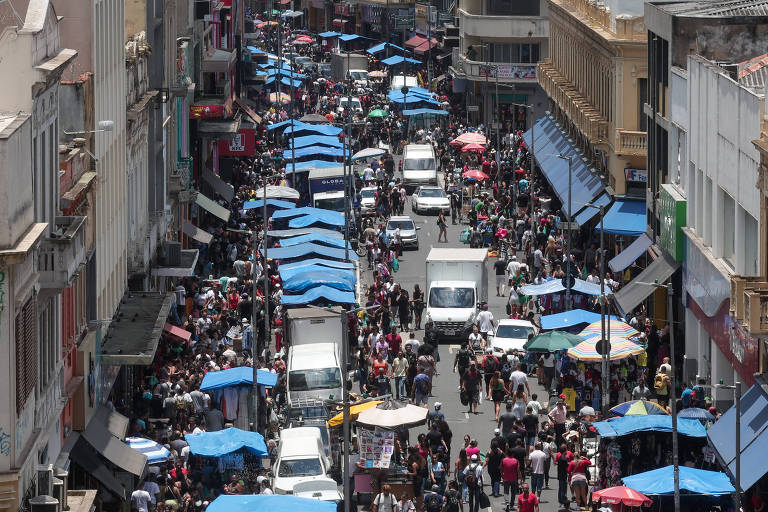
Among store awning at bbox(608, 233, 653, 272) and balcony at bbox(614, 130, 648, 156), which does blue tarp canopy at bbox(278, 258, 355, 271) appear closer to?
store awning at bbox(608, 233, 653, 272)

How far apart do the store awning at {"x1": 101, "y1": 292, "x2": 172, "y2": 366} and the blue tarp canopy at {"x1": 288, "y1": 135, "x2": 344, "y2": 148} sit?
42.8m

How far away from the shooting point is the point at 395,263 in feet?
226

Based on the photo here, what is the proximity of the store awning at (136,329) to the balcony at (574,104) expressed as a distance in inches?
1035

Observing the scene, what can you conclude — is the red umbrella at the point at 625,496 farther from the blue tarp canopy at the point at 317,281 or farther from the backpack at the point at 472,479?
the blue tarp canopy at the point at 317,281

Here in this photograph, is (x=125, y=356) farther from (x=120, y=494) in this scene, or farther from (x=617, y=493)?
(x=617, y=493)

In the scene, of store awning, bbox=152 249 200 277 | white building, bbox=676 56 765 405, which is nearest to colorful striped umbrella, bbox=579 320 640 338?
white building, bbox=676 56 765 405

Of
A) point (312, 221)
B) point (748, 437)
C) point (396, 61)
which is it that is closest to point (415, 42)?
point (396, 61)

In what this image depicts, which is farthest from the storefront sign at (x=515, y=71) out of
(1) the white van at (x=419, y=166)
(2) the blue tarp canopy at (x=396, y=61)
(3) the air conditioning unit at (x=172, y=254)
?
(3) the air conditioning unit at (x=172, y=254)

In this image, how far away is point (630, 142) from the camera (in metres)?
67.1

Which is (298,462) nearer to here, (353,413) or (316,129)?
(353,413)

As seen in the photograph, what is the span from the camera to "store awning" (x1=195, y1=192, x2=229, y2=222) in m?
73.0

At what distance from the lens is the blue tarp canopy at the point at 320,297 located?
57281 millimetres

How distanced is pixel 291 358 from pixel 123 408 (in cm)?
482

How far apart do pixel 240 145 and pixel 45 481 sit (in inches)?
2233
